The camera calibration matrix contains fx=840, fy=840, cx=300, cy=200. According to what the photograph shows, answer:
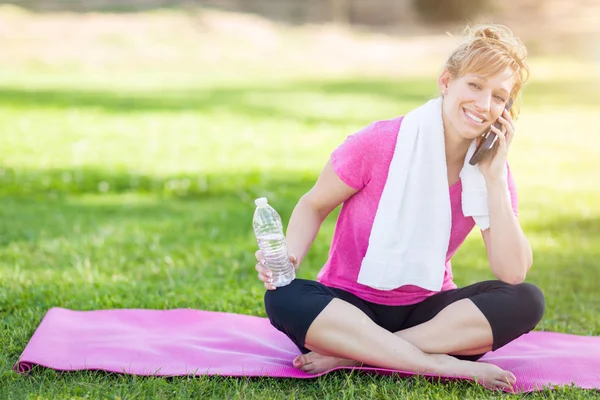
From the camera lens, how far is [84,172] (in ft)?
26.5

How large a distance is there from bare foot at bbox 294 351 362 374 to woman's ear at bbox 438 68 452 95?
114cm

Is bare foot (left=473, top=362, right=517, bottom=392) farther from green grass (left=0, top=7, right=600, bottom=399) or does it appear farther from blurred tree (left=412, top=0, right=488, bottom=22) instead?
blurred tree (left=412, top=0, right=488, bottom=22)

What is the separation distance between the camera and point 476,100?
10.5 feet

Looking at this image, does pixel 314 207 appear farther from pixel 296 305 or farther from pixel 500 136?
pixel 500 136

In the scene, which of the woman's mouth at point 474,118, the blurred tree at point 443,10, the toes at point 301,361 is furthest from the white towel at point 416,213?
the blurred tree at point 443,10

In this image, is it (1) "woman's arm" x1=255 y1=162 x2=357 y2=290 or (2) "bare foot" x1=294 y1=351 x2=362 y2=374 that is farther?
(1) "woman's arm" x1=255 y1=162 x2=357 y2=290

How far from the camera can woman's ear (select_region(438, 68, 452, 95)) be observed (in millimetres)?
3348

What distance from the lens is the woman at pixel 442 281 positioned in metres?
3.20

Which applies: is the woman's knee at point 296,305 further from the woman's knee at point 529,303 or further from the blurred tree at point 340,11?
the blurred tree at point 340,11

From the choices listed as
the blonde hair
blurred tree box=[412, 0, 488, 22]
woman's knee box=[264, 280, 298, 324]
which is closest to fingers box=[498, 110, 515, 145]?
the blonde hair

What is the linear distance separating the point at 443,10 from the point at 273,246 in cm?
2919

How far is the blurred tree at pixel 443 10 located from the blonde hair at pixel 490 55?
28.4 m

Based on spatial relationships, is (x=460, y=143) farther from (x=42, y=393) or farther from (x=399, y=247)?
(x=42, y=393)

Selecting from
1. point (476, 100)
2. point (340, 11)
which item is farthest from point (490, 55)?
point (340, 11)
